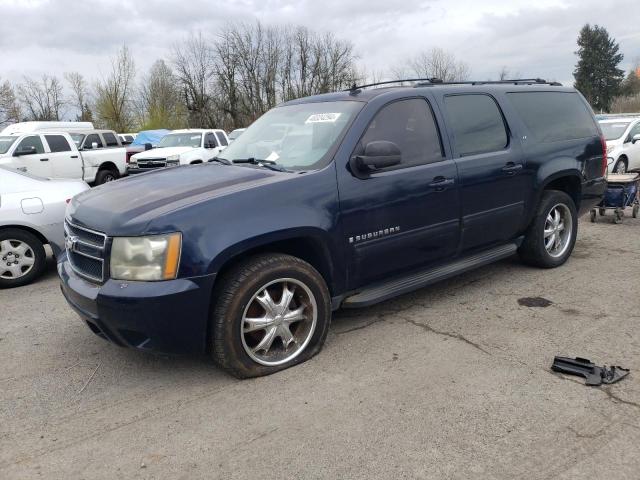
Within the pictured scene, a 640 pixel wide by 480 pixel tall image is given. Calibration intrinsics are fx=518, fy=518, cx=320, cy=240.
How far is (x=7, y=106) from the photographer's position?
2056 inches

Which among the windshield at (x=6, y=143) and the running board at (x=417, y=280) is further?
the windshield at (x=6, y=143)

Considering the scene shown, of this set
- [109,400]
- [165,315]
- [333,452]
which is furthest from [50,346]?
[333,452]

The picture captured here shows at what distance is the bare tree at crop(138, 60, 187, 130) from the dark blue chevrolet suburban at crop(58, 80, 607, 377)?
4893 cm

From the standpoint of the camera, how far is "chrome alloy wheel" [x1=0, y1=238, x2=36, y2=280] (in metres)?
5.75

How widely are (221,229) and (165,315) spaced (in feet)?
1.98

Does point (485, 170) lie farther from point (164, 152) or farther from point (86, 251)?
point (164, 152)

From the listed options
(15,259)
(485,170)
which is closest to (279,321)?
(485,170)

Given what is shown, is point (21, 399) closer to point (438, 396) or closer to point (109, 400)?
point (109, 400)

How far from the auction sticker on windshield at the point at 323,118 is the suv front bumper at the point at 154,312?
1.66 m

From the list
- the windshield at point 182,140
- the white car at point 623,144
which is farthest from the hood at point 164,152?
the white car at point 623,144

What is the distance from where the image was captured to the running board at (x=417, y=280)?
3.89 m

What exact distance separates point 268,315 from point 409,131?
1908 mm

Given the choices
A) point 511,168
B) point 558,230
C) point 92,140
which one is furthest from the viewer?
point 92,140

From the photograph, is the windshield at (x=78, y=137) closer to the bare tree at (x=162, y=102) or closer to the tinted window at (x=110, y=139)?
the tinted window at (x=110, y=139)
